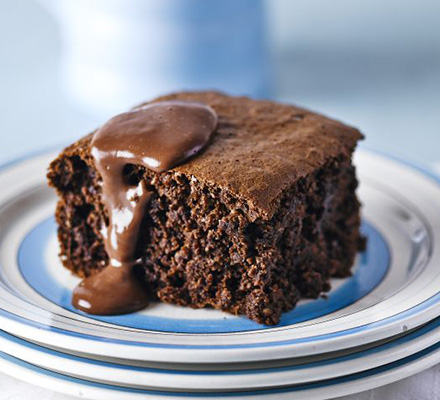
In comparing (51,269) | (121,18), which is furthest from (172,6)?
(51,269)

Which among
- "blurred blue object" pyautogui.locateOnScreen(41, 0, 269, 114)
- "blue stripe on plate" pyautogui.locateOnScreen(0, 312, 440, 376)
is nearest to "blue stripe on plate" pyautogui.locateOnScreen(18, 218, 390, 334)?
"blue stripe on plate" pyautogui.locateOnScreen(0, 312, 440, 376)

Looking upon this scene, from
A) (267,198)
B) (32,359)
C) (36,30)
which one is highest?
(267,198)

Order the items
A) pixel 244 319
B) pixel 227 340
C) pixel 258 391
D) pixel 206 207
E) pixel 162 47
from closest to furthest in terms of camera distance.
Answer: pixel 258 391 → pixel 227 340 → pixel 206 207 → pixel 244 319 → pixel 162 47

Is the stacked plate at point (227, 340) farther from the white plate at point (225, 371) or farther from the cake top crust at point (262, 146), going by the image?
the cake top crust at point (262, 146)

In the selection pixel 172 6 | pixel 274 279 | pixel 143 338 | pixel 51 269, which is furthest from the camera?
pixel 172 6

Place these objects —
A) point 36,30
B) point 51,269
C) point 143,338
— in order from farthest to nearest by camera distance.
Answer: point 36,30
point 51,269
point 143,338

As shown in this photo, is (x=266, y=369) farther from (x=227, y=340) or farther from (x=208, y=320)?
(x=208, y=320)

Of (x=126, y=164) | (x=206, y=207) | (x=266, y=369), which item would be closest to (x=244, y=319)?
(x=206, y=207)

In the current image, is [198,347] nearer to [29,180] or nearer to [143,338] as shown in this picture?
[143,338]
